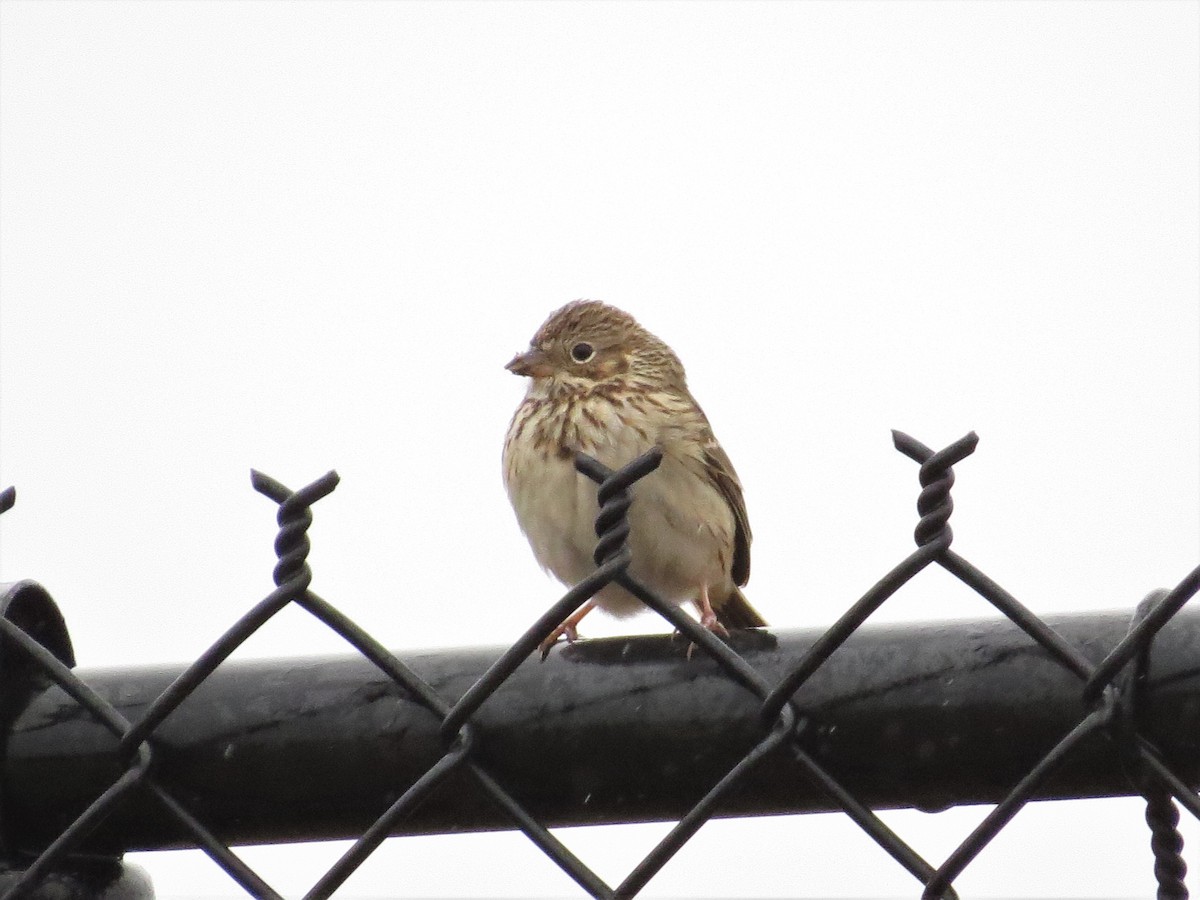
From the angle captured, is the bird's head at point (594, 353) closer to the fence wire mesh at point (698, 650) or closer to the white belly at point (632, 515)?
the white belly at point (632, 515)

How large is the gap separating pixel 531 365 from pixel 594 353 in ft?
1.09

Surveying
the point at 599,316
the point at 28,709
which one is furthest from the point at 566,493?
the point at 28,709

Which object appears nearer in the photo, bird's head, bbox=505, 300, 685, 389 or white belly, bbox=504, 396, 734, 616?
white belly, bbox=504, 396, 734, 616

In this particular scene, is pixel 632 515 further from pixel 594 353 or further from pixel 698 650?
pixel 698 650

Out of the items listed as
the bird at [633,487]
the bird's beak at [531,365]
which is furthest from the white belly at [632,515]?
the bird's beak at [531,365]

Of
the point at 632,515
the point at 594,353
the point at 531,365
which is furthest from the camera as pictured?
the point at 594,353

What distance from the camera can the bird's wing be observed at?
577 centimetres

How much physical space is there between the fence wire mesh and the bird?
2.61m

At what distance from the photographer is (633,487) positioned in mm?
5230

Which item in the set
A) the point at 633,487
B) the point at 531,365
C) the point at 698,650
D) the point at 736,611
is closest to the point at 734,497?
the point at 736,611

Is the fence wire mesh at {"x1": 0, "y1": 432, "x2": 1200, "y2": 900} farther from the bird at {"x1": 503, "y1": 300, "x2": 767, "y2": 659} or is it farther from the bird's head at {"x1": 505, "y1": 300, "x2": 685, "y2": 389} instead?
the bird's head at {"x1": 505, "y1": 300, "x2": 685, "y2": 389}

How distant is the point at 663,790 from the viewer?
82.8 inches

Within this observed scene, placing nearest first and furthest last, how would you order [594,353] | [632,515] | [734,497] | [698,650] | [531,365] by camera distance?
[698,650]
[632,515]
[734,497]
[531,365]
[594,353]

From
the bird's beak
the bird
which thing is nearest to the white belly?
the bird
